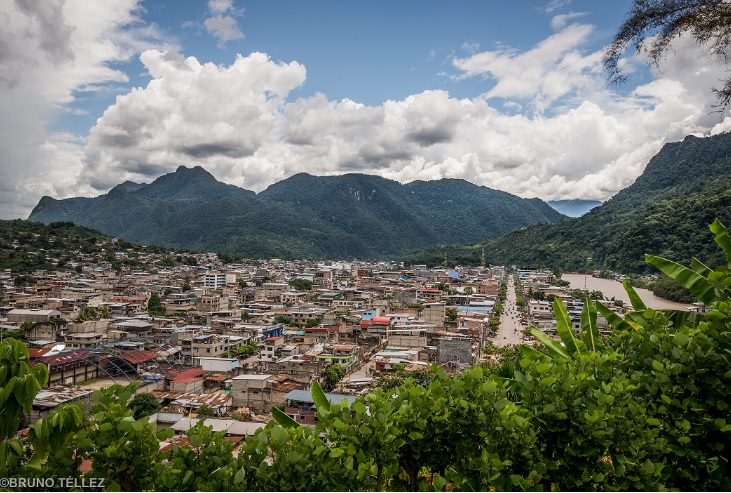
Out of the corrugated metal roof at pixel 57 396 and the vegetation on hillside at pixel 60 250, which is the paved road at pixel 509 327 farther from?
the vegetation on hillside at pixel 60 250

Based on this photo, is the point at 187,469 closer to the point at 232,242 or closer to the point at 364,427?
the point at 364,427

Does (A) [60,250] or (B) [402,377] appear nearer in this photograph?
(B) [402,377]

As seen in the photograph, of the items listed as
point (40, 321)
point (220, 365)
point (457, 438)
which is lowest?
point (220, 365)

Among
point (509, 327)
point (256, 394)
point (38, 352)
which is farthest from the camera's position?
point (509, 327)

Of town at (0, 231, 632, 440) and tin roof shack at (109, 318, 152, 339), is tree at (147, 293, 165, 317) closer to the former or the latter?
town at (0, 231, 632, 440)

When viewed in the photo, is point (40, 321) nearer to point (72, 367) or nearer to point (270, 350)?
point (72, 367)

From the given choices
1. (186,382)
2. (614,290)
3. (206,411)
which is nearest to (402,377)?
(206,411)

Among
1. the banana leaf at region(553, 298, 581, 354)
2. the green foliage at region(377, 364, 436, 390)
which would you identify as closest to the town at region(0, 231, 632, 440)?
the green foliage at region(377, 364, 436, 390)
